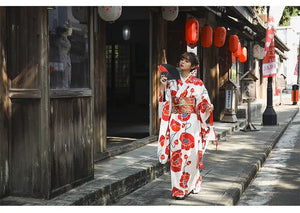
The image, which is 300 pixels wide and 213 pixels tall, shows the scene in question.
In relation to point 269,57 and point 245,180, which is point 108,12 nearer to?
point 245,180

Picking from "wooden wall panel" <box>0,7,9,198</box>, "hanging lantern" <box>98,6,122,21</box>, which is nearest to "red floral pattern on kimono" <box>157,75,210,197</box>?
"wooden wall panel" <box>0,7,9,198</box>

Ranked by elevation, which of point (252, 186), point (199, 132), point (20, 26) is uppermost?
point (20, 26)

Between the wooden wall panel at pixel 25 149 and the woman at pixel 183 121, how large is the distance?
68.5 inches

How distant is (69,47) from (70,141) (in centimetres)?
123

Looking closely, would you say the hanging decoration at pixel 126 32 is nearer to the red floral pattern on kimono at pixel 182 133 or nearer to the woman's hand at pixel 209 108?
the red floral pattern on kimono at pixel 182 133

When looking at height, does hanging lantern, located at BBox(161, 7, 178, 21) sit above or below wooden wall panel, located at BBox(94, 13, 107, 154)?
above

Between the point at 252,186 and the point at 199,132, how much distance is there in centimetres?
200

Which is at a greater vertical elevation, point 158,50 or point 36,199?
point 158,50

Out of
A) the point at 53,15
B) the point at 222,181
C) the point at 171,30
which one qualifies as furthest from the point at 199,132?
the point at 171,30

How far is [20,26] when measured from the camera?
4.87 meters

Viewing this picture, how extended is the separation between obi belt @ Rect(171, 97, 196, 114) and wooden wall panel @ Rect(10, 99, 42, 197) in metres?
1.88

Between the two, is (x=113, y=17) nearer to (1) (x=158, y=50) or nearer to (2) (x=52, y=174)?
(1) (x=158, y=50)

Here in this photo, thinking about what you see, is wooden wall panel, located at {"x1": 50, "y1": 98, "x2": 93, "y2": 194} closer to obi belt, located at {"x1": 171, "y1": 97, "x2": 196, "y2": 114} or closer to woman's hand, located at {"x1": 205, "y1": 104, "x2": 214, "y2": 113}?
obi belt, located at {"x1": 171, "y1": 97, "x2": 196, "y2": 114}

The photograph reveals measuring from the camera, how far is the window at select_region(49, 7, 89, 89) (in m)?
5.15
